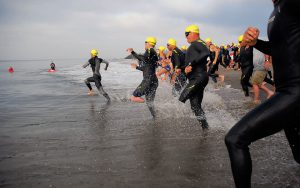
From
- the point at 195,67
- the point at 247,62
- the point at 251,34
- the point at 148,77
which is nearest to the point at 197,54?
the point at 195,67

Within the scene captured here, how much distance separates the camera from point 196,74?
584 centimetres

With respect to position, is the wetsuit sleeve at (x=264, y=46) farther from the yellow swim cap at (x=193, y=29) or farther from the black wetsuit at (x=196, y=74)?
the yellow swim cap at (x=193, y=29)

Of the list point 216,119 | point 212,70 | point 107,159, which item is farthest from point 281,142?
point 212,70

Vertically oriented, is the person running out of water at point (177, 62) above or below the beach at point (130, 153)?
above

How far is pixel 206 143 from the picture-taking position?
16.7ft

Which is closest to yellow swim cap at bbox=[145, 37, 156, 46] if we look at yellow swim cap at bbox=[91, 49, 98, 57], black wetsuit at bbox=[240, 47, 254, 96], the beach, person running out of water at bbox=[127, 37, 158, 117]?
person running out of water at bbox=[127, 37, 158, 117]

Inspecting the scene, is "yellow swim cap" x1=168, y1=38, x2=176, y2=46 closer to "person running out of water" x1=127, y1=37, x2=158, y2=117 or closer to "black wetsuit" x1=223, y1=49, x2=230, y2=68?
"person running out of water" x1=127, y1=37, x2=158, y2=117

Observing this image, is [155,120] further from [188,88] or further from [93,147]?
[93,147]

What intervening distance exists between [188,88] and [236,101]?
461 centimetres

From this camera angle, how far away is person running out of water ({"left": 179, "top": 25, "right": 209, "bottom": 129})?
5.66 meters

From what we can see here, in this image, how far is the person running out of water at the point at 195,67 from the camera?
566cm

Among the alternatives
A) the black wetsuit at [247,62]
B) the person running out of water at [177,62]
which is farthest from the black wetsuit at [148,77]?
the black wetsuit at [247,62]

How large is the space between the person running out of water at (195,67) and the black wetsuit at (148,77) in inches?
77.4

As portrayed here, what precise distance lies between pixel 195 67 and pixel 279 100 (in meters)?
3.52
